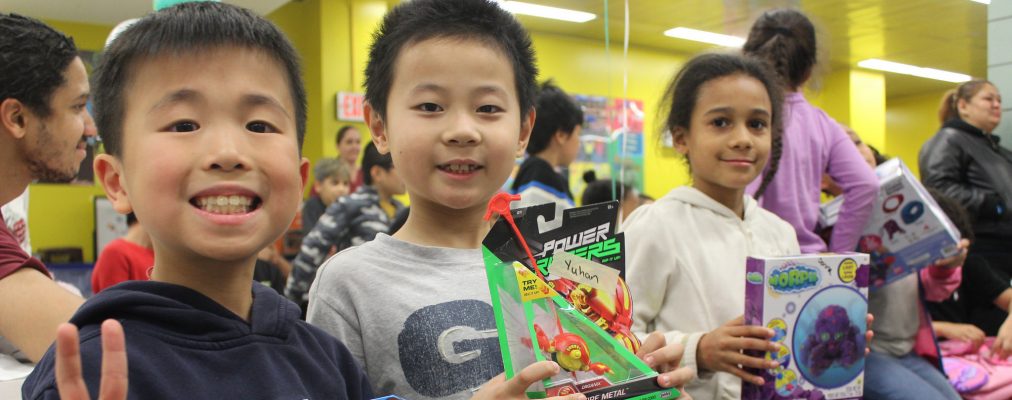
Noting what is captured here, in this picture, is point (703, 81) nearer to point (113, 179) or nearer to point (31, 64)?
point (113, 179)

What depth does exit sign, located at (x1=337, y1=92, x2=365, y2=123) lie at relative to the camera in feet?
21.7

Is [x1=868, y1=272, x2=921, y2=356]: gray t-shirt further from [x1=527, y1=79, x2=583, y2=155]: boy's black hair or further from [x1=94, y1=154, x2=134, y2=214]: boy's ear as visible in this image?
[x1=94, y1=154, x2=134, y2=214]: boy's ear

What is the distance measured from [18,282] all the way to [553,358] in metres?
0.95

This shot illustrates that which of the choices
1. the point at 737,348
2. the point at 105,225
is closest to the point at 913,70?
the point at 737,348

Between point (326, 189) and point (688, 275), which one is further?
point (326, 189)

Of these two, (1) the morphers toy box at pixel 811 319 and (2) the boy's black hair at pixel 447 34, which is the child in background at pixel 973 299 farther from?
(2) the boy's black hair at pixel 447 34

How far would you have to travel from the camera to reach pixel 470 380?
40.7 inches

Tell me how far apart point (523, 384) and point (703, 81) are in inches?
41.4

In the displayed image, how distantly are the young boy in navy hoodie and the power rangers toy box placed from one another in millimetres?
226

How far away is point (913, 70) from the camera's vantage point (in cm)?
386

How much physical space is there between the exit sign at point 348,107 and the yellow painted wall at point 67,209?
196cm

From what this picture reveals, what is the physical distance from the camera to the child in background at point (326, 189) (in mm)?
4309

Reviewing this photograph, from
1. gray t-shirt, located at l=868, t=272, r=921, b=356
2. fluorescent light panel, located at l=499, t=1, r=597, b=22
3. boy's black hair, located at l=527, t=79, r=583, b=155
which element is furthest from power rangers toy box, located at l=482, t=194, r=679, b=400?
fluorescent light panel, located at l=499, t=1, r=597, b=22

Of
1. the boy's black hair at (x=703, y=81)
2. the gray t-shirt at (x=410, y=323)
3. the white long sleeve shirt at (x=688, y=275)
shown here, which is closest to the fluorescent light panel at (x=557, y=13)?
the boy's black hair at (x=703, y=81)
